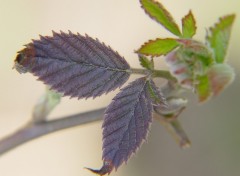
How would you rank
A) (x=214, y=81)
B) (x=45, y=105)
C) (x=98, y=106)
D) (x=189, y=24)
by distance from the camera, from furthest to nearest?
(x=98, y=106), (x=45, y=105), (x=189, y=24), (x=214, y=81)

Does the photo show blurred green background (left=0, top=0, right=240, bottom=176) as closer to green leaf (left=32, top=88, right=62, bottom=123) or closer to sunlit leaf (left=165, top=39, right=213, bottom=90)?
green leaf (left=32, top=88, right=62, bottom=123)

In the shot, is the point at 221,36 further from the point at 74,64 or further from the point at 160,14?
the point at 74,64

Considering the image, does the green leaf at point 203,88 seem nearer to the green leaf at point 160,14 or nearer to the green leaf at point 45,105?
the green leaf at point 160,14

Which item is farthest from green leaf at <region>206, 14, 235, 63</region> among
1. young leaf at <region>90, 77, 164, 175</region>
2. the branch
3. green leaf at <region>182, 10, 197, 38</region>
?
the branch

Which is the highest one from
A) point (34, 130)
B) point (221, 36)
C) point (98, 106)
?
point (34, 130)

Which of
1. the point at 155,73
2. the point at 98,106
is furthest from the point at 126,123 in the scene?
the point at 98,106

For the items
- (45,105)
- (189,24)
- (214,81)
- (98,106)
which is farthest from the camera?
(98,106)
